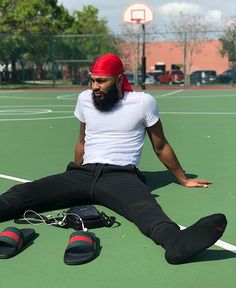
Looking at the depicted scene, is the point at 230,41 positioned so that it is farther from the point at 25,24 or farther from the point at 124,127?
the point at 124,127

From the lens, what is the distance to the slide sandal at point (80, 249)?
3.69 metres

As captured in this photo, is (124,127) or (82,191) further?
(124,127)

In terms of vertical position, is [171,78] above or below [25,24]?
below

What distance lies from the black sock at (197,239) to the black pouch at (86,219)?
3.06 ft

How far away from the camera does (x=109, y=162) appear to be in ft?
16.4

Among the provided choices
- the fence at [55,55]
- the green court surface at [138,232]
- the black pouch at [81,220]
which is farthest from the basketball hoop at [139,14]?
the black pouch at [81,220]

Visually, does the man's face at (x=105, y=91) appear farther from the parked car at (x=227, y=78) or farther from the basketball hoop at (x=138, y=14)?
the parked car at (x=227, y=78)

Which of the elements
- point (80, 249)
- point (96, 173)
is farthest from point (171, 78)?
point (80, 249)

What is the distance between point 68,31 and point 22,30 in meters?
7.69

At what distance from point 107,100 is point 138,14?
2428cm

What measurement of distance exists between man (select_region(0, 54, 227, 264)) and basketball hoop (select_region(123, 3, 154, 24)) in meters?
23.7

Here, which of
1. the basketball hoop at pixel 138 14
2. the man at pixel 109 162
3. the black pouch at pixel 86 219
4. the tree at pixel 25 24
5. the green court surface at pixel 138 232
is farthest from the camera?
the tree at pixel 25 24

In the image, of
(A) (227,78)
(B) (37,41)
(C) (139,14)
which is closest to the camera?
(C) (139,14)

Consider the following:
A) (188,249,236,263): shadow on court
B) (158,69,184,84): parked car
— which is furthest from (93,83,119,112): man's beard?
(158,69,184,84): parked car
